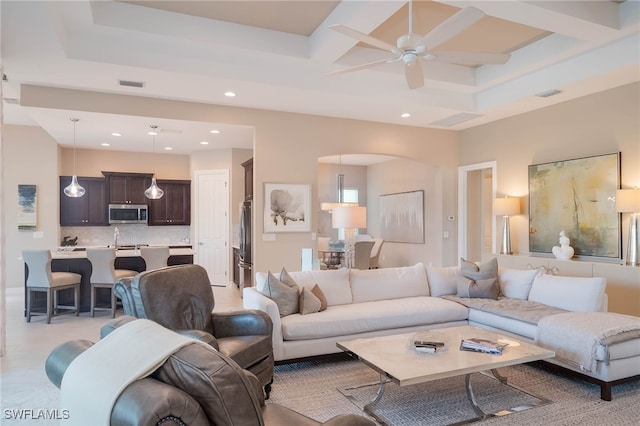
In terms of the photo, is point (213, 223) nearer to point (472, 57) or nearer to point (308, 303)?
point (308, 303)

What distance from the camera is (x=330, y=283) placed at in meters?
4.43

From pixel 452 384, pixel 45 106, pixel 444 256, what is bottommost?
pixel 452 384

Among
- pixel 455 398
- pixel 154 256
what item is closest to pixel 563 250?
pixel 455 398

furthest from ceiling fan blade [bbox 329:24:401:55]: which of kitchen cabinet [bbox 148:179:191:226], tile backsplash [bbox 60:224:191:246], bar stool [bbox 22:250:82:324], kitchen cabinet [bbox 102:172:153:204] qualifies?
tile backsplash [bbox 60:224:191:246]

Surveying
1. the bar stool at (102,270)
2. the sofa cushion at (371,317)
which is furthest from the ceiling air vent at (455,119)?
the bar stool at (102,270)

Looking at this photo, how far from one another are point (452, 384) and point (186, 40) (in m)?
4.13

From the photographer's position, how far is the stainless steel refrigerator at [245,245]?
21.9ft

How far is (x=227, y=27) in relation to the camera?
428cm

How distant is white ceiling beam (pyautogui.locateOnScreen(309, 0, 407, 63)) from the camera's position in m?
3.46

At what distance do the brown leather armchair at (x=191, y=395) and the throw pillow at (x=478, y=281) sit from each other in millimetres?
3870

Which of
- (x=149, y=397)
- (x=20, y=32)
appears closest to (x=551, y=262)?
(x=149, y=397)

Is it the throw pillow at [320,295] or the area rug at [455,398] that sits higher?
the throw pillow at [320,295]

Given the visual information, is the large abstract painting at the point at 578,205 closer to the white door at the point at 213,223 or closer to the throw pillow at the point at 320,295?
the throw pillow at the point at 320,295

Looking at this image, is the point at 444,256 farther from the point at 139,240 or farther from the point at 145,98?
the point at 139,240
